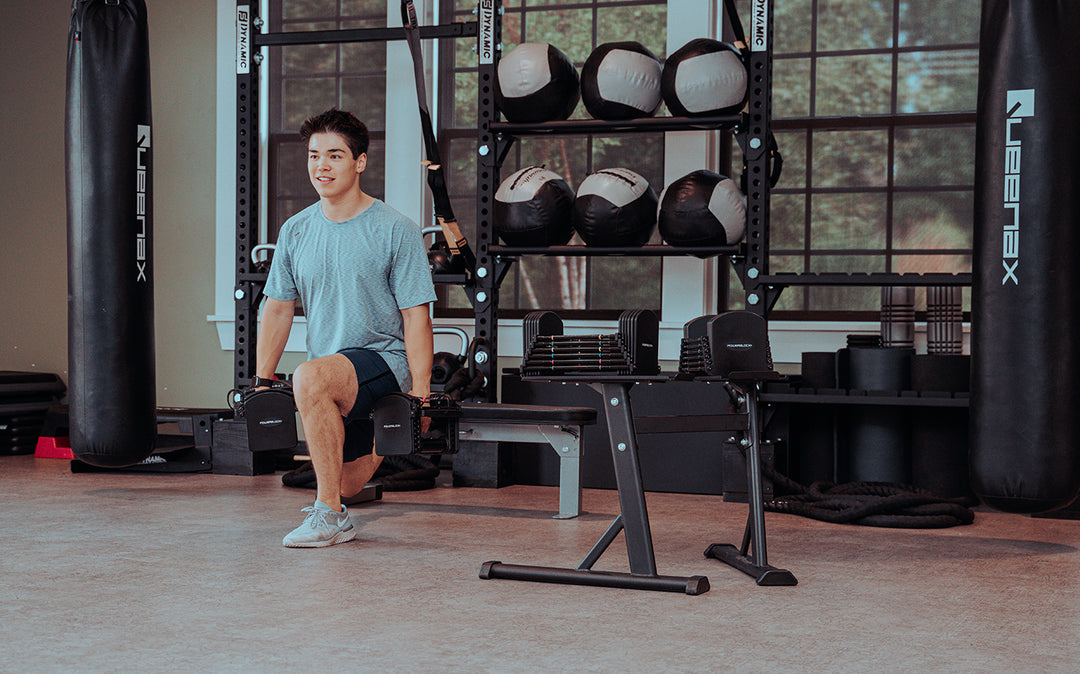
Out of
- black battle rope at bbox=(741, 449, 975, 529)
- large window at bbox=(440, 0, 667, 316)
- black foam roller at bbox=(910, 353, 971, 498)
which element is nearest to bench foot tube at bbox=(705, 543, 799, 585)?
black battle rope at bbox=(741, 449, 975, 529)

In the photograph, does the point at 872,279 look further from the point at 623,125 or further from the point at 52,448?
the point at 52,448

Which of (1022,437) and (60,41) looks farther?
(60,41)

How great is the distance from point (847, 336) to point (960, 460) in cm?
73

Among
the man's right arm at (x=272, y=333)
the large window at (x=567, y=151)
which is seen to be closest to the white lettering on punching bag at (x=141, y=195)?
the man's right arm at (x=272, y=333)

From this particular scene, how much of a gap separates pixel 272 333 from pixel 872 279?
8.00 ft

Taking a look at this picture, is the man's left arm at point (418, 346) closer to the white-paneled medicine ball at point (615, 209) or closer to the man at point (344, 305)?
the man at point (344, 305)

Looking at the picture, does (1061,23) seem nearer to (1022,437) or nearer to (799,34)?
(1022,437)

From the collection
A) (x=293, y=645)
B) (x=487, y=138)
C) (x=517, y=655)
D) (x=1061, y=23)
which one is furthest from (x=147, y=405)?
(x=1061, y=23)

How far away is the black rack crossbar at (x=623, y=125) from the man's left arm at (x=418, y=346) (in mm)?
1618

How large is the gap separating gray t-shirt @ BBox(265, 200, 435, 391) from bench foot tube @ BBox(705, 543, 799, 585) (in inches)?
46.0

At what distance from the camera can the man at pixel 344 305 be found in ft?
11.8

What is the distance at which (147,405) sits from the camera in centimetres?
359

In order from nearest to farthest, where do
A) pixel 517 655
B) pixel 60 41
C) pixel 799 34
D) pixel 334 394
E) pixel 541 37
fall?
pixel 517 655, pixel 334 394, pixel 799 34, pixel 541 37, pixel 60 41

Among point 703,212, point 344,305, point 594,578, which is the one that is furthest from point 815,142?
point 594,578
